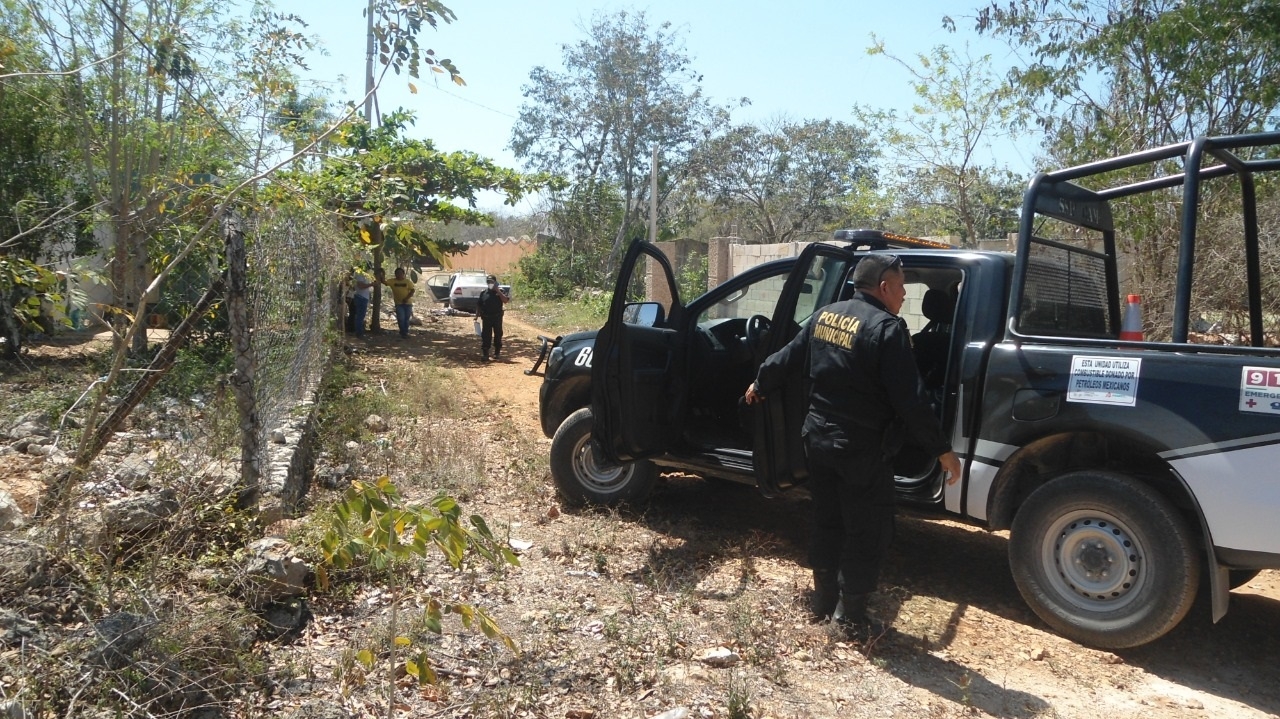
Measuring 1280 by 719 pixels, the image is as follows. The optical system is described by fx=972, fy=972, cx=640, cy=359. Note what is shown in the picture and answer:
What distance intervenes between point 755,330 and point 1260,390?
307 centimetres

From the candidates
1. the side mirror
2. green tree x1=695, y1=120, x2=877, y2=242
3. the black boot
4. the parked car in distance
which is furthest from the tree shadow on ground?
the parked car in distance

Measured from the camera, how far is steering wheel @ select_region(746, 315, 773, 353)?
6.31 m

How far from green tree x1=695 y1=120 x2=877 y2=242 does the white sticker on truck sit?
71.2 ft

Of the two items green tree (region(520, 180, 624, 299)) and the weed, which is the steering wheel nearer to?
the weed

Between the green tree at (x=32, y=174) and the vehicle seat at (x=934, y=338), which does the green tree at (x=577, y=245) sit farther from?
the vehicle seat at (x=934, y=338)

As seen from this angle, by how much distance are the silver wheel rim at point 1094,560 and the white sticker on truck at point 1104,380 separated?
0.52m

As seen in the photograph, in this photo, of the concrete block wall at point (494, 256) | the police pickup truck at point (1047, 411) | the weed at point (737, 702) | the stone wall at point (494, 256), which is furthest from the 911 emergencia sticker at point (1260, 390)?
the concrete block wall at point (494, 256)

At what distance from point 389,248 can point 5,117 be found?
6.87 meters

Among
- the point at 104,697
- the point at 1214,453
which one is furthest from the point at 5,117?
the point at 1214,453

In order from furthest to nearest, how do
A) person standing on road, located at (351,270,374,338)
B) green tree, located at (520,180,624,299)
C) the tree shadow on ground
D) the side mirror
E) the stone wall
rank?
the stone wall → green tree, located at (520,180,624,299) → person standing on road, located at (351,270,374,338) → the side mirror → the tree shadow on ground

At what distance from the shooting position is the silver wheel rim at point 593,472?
646cm

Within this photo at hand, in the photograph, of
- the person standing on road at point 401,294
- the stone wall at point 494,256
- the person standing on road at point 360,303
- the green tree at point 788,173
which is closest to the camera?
the person standing on road at point 360,303

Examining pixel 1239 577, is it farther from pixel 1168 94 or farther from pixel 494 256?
pixel 494 256

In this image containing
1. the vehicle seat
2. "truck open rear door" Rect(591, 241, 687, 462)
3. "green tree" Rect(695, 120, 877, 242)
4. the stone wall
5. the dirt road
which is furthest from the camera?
the stone wall
